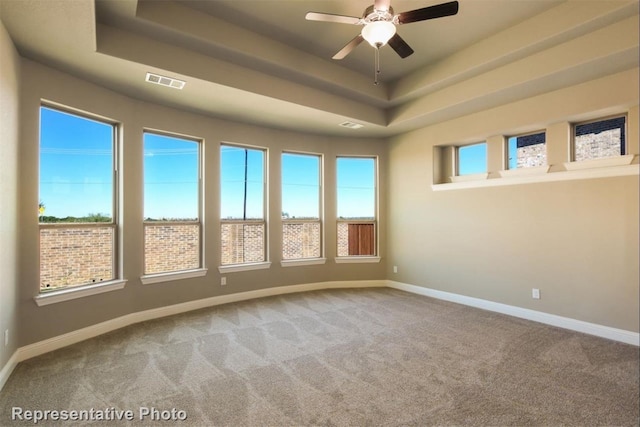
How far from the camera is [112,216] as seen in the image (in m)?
3.86

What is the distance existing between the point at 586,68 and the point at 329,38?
280cm

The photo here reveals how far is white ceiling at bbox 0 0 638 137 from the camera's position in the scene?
277 cm

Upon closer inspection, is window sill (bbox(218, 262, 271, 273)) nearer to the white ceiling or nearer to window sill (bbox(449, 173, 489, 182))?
the white ceiling

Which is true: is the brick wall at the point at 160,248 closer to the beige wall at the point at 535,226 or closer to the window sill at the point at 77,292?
the window sill at the point at 77,292

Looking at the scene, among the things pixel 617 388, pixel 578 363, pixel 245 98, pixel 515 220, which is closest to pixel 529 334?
pixel 578 363

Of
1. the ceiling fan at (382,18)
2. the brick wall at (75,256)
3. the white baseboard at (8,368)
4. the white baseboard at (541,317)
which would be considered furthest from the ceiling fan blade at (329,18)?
the white baseboard at (541,317)

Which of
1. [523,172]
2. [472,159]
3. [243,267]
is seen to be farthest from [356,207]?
[523,172]

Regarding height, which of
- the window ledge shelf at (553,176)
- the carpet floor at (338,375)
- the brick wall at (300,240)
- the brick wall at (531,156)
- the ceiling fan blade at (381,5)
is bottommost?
the carpet floor at (338,375)

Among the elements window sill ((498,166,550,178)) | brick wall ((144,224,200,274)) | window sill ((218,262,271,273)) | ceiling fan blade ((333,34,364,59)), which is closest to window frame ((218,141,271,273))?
window sill ((218,262,271,273))

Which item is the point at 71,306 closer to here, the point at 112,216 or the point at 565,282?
the point at 112,216

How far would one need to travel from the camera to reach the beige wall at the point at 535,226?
3.40 m

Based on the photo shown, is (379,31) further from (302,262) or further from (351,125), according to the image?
(302,262)

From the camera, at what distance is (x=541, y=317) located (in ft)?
13.1

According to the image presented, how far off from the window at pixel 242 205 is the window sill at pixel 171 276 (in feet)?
1.34
